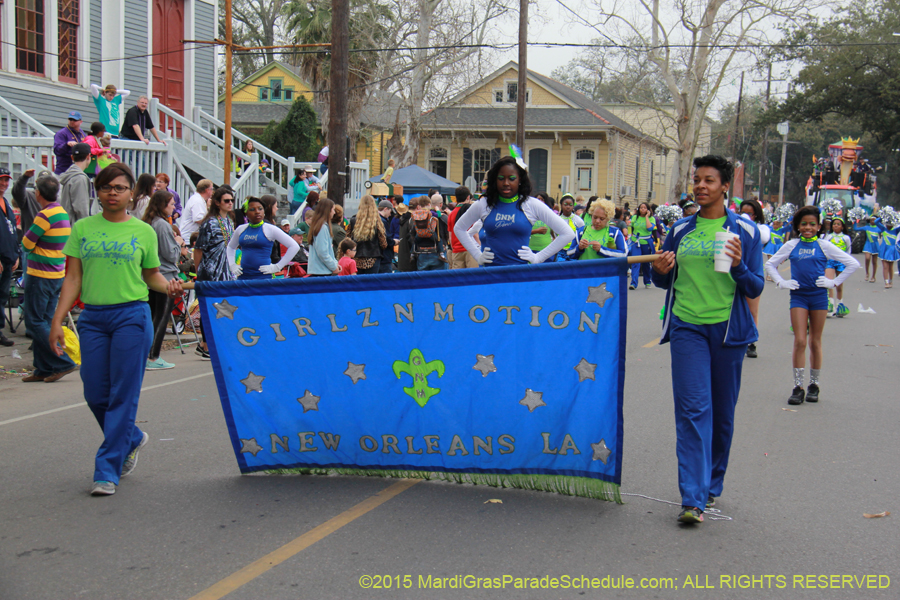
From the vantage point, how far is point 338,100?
1503cm

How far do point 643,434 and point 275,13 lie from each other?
50026mm

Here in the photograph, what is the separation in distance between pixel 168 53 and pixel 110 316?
17.4 m

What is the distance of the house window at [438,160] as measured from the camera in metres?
45.2

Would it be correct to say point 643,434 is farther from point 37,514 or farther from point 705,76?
point 705,76

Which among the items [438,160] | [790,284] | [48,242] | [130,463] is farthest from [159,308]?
[438,160]

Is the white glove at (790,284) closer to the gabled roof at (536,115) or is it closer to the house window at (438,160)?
the gabled roof at (536,115)

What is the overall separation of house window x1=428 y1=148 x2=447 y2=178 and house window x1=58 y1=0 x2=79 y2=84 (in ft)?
91.3

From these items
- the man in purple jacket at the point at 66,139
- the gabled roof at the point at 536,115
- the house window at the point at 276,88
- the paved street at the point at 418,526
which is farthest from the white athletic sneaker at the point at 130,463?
the house window at the point at 276,88

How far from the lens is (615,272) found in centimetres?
459

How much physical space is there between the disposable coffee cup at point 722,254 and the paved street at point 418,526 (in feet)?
4.51

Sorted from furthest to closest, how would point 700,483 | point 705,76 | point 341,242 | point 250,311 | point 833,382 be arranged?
1. point 705,76
2. point 341,242
3. point 833,382
4. point 250,311
5. point 700,483

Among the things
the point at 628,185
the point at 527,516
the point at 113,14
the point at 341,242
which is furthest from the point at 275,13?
the point at 527,516

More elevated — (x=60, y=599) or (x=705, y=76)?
(x=705, y=76)

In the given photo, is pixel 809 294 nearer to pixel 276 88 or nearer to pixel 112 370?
pixel 112 370
